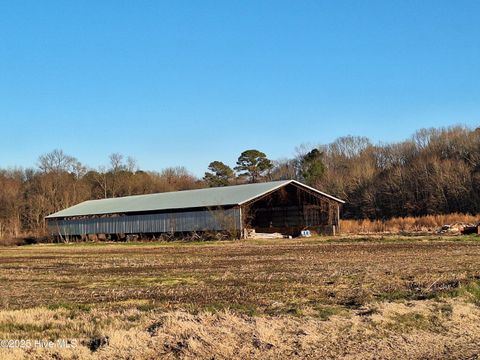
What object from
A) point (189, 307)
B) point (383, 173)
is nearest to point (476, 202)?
point (383, 173)

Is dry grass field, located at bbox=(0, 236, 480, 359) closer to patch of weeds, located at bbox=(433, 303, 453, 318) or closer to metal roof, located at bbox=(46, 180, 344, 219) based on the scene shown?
patch of weeds, located at bbox=(433, 303, 453, 318)

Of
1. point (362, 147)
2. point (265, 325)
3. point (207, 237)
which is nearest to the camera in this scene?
point (265, 325)

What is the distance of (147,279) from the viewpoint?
18.7m

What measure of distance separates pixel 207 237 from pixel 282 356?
48454 millimetres

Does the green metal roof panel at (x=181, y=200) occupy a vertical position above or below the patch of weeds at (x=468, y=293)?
above

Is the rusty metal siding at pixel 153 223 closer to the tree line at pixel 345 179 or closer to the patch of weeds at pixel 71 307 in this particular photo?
the tree line at pixel 345 179

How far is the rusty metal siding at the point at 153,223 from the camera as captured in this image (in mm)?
54812

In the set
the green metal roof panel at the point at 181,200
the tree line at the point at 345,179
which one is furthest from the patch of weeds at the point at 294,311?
the tree line at the point at 345,179

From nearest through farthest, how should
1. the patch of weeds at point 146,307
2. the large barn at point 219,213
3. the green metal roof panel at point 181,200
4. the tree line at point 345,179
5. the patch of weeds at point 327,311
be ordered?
the patch of weeds at point 327,311
the patch of weeds at point 146,307
the large barn at point 219,213
the green metal roof panel at point 181,200
the tree line at point 345,179

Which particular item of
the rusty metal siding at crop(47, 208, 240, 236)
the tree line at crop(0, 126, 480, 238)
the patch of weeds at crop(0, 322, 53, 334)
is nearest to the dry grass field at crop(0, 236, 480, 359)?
the patch of weeds at crop(0, 322, 53, 334)

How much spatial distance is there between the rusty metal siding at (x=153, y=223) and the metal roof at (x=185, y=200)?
826 millimetres

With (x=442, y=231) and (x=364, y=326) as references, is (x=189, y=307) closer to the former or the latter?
(x=364, y=326)

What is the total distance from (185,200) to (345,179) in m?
42.5

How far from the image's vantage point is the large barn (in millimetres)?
55656
